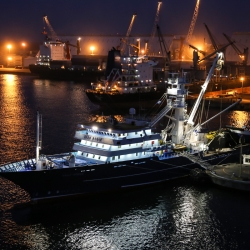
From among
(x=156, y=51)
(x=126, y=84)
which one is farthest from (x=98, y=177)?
(x=156, y=51)

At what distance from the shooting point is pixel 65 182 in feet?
51.9

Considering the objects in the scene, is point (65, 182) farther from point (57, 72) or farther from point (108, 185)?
point (57, 72)

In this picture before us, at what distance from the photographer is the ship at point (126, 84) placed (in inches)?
1652

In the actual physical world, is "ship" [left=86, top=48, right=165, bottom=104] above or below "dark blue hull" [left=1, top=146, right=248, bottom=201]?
above

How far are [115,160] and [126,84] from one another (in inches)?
1080

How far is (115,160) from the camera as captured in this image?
16.8m

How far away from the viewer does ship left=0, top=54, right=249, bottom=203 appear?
15.6 metres

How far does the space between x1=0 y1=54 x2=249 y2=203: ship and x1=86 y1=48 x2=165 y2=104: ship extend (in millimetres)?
22102

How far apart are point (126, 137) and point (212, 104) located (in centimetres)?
2586

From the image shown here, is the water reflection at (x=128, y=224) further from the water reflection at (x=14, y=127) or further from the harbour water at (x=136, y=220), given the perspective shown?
the water reflection at (x=14, y=127)

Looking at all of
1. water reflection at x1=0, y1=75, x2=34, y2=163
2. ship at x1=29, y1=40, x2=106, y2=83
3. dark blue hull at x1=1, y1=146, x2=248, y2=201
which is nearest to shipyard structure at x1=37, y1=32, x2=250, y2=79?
ship at x1=29, y1=40, x2=106, y2=83

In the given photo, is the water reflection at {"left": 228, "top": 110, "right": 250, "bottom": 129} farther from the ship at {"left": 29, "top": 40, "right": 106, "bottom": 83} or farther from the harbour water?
the ship at {"left": 29, "top": 40, "right": 106, "bottom": 83}

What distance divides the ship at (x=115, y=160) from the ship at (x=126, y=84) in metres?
22.1

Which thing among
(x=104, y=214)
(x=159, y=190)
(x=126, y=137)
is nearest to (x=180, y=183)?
(x=159, y=190)
